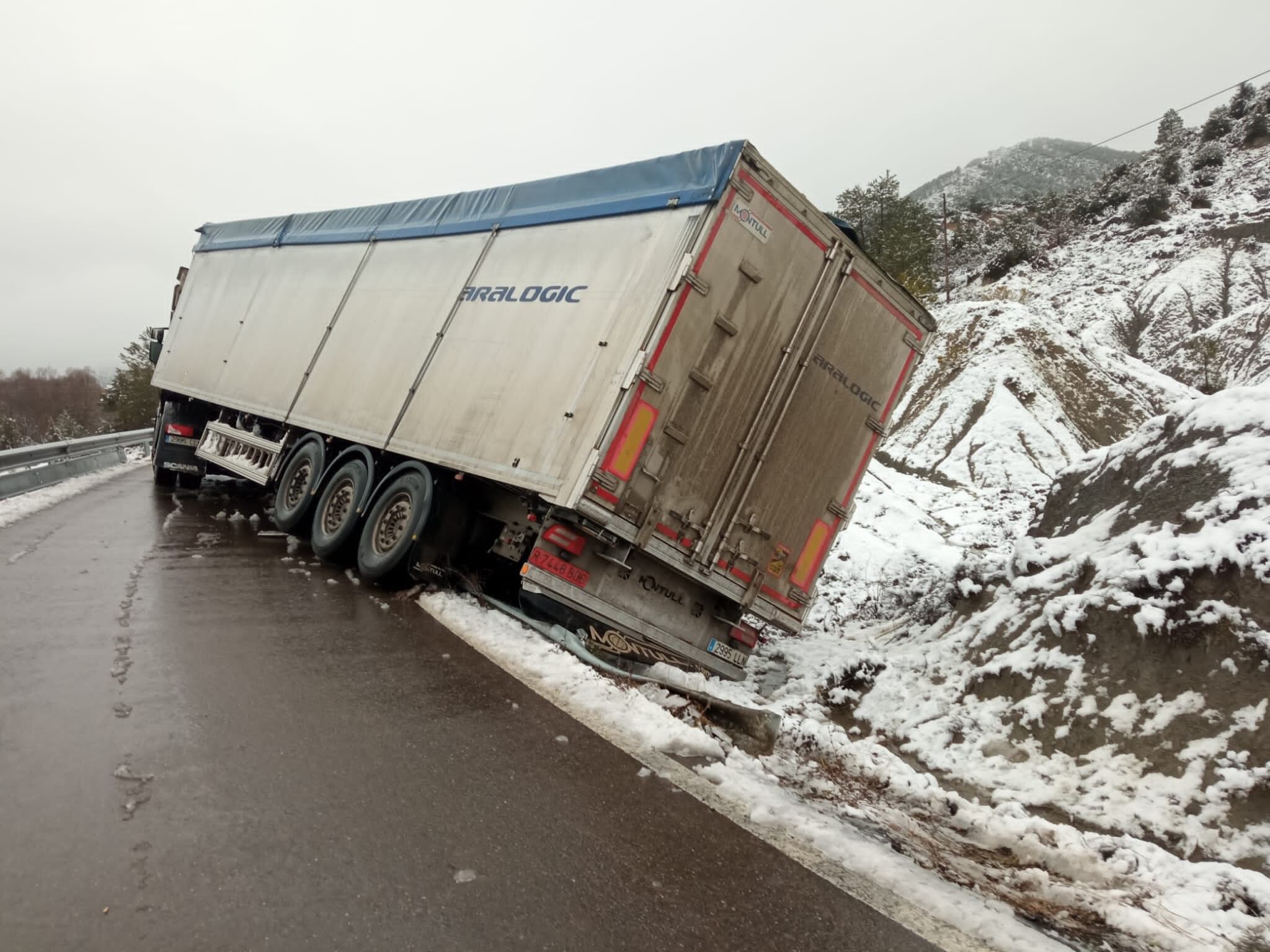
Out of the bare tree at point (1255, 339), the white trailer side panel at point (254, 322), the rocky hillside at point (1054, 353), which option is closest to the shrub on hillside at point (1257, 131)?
the rocky hillside at point (1054, 353)

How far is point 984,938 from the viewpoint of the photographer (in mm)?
2906

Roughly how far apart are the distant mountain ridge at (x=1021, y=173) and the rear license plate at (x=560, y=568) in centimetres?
9303

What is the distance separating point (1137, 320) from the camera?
127 ft

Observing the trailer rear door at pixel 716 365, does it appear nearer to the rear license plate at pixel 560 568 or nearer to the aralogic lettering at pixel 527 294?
the rear license plate at pixel 560 568

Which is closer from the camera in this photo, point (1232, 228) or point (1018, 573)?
point (1018, 573)

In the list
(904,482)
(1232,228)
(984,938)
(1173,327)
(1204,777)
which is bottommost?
(984,938)

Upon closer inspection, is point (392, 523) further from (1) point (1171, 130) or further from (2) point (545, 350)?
(1) point (1171, 130)

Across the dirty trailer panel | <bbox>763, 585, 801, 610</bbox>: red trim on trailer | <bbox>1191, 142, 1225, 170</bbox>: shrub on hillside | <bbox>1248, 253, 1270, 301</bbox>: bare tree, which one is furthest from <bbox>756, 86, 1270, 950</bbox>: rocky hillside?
<bbox>1191, 142, 1225, 170</bbox>: shrub on hillside

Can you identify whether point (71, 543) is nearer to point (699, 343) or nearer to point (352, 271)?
point (352, 271)

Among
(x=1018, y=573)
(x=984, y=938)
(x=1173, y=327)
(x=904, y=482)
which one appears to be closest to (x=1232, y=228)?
(x=1173, y=327)

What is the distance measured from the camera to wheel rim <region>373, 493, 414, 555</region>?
25.6 feet

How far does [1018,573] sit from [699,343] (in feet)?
11.0

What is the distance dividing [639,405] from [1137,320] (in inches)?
1651

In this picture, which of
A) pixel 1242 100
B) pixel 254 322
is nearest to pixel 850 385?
pixel 254 322
